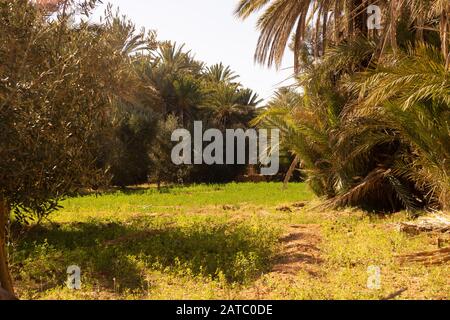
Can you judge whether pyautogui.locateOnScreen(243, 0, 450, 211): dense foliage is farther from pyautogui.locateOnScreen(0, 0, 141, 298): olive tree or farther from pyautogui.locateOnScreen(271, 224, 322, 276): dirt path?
pyautogui.locateOnScreen(0, 0, 141, 298): olive tree

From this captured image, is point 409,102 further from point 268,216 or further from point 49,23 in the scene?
point 268,216

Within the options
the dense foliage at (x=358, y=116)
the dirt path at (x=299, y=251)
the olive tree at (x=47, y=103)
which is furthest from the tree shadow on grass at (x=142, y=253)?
the dense foliage at (x=358, y=116)

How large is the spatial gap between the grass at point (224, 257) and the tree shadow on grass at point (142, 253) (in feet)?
0.06

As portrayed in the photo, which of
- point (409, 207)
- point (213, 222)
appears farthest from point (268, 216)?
point (409, 207)

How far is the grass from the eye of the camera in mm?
6352

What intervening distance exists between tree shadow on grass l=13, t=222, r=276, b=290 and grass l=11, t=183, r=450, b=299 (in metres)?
0.02

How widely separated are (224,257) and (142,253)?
1.41m

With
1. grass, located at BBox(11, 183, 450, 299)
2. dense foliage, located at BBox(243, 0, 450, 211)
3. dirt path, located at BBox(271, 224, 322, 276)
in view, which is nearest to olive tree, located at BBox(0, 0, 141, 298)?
grass, located at BBox(11, 183, 450, 299)

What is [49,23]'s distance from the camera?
8039 mm

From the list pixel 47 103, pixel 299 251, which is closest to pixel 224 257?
pixel 299 251

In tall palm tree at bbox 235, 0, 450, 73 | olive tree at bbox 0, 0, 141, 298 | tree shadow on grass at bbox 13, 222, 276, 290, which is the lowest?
tree shadow on grass at bbox 13, 222, 276, 290

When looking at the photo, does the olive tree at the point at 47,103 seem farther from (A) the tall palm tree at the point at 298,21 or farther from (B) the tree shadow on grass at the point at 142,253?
(A) the tall palm tree at the point at 298,21

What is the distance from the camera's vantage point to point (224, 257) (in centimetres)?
846
